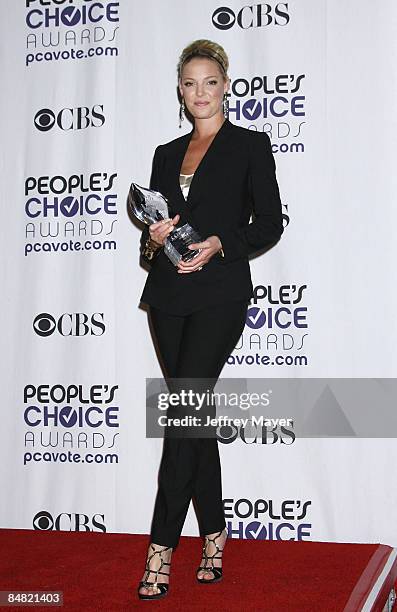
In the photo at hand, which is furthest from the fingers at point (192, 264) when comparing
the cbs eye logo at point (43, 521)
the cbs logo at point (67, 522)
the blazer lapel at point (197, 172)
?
the cbs eye logo at point (43, 521)

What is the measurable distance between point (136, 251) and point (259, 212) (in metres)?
1.01

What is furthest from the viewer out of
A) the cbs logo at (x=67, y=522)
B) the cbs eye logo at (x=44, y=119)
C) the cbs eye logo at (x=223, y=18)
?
the cbs eye logo at (x=44, y=119)

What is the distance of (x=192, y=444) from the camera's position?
253 cm

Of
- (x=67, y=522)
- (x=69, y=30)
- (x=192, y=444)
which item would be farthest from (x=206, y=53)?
(x=67, y=522)

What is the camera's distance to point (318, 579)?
8.95ft

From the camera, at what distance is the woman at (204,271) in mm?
2505

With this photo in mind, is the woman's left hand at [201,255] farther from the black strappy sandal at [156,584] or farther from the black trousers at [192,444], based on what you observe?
the black strappy sandal at [156,584]

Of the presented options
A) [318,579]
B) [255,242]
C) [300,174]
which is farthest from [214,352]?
[300,174]

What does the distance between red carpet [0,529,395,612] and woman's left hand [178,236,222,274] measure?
41.0 inches

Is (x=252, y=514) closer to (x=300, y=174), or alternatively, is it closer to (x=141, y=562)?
(x=141, y=562)

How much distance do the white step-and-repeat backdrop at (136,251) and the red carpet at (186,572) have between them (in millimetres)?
254

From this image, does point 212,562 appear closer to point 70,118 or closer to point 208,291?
point 208,291

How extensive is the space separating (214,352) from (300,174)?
1.16 meters

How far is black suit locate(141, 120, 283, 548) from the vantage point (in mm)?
2512
